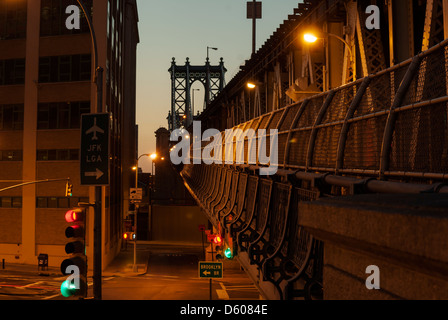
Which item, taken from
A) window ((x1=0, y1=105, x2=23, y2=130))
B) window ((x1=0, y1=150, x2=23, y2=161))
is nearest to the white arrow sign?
window ((x1=0, y1=150, x2=23, y2=161))

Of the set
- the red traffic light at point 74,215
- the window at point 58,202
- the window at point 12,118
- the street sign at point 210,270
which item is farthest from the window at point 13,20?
the red traffic light at point 74,215

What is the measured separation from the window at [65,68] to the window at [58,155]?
6.15m

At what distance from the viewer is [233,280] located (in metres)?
36.1

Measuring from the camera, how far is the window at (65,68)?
4378 cm

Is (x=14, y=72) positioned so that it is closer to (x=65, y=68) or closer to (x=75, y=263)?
(x=65, y=68)

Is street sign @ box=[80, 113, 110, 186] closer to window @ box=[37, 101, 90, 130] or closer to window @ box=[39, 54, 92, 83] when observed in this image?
window @ box=[37, 101, 90, 130]

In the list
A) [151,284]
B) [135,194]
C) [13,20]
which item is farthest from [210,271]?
[13,20]

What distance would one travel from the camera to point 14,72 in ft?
148

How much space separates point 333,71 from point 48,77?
3005cm

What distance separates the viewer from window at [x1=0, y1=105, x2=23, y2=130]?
4478cm

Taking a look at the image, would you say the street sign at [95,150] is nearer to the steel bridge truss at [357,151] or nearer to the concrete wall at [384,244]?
the steel bridge truss at [357,151]

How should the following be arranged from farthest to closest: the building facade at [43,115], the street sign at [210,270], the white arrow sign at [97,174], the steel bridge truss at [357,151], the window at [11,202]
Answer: the window at [11,202], the building facade at [43,115], the street sign at [210,270], the white arrow sign at [97,174], the steel bridge truss at [357,151]
